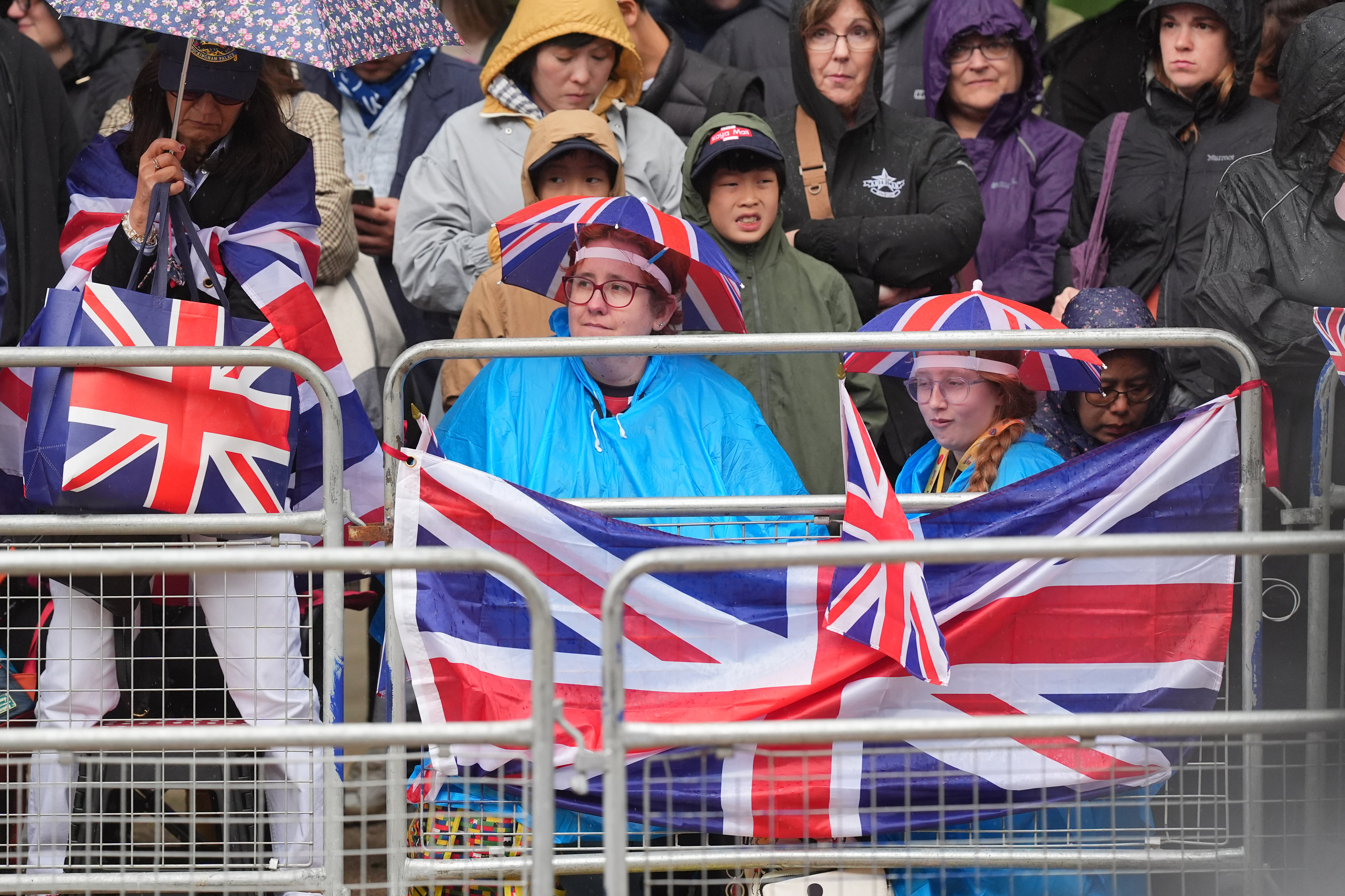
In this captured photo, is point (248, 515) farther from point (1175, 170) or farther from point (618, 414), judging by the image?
point (1175, 170)

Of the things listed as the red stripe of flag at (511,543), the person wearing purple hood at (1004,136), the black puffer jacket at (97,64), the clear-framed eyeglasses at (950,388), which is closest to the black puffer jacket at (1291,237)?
the clear-framed eyeglasses at (950,388)

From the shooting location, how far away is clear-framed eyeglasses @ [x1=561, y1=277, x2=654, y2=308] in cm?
498

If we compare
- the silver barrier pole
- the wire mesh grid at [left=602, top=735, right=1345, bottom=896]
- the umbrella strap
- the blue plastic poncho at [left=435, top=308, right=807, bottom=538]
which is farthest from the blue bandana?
the umbrella strap

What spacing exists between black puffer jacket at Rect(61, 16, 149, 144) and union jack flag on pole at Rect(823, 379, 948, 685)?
417cm

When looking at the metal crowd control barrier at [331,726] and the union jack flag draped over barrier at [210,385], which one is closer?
the metal crowd control barrier at [331,726]

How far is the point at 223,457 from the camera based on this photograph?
4305 mm

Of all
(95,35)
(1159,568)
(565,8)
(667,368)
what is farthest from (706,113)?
(1159,568)

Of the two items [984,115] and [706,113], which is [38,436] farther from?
[984,115]

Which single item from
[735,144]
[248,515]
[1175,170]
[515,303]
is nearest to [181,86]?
[248,515]

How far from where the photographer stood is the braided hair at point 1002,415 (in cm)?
458

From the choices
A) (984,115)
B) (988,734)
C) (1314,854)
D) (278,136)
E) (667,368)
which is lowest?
(1314,854)

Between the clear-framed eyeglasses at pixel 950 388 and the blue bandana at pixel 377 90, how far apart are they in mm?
2960

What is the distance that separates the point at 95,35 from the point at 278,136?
2579 mm

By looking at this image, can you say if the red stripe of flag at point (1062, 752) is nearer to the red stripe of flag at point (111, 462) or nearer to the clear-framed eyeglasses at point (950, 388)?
the clear-framed eyeglasses at point (950, 388)
